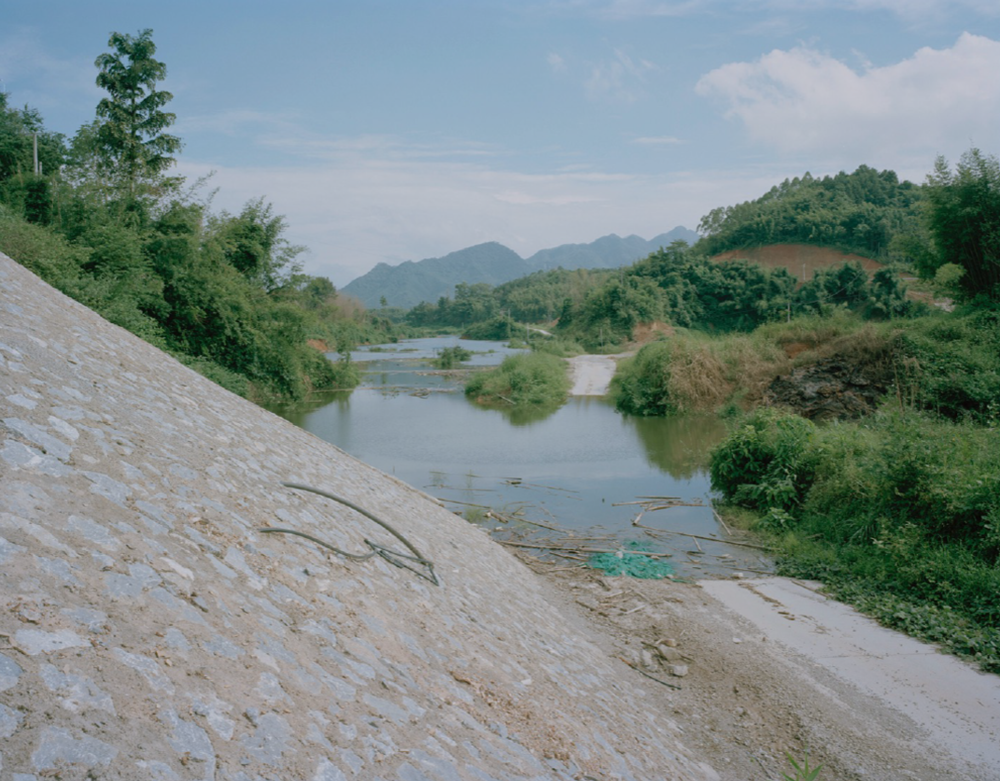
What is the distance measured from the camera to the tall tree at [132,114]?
79.3 ft

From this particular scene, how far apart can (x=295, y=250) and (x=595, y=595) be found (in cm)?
2181

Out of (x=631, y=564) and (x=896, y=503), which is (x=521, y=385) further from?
(x=896, y=503)

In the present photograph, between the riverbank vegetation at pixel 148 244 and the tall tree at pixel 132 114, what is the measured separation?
36mm

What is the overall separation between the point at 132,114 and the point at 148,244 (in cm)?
830

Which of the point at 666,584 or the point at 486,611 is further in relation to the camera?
the point at 666,584

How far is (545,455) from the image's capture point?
64.5ft

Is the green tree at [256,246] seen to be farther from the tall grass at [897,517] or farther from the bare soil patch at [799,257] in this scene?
the bare soil patch at [799,257]

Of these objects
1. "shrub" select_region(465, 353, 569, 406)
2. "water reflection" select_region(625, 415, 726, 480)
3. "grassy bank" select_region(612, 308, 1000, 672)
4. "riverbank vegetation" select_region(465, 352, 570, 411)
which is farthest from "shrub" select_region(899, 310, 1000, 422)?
"shrub" select_region(465, 353, 569, 406)

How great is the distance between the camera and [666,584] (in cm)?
894

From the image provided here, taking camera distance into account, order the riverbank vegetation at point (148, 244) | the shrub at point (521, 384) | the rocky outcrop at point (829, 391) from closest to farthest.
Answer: the riverbank vegetation at point (148, 244) < the rocky outcrop at point (829, 391) < the shrub at point (521, 384)

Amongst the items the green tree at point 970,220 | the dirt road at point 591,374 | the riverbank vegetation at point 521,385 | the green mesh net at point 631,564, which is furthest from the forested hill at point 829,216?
the green mesh net at point 631,564

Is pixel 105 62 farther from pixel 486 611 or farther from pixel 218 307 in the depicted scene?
pixel 486 611

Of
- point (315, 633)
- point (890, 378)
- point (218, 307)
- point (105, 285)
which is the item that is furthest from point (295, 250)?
point (315, 633)

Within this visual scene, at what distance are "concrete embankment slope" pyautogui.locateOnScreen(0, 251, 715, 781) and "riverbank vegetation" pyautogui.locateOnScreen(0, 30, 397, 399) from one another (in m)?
12.0
